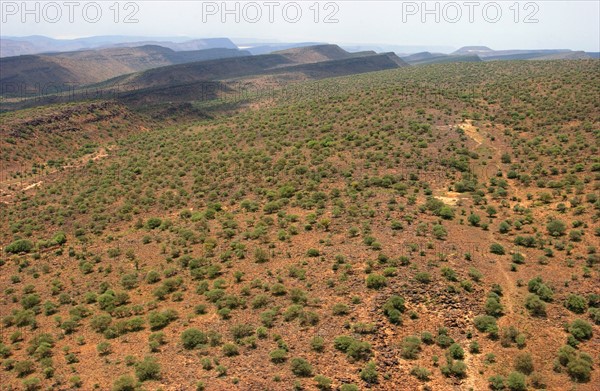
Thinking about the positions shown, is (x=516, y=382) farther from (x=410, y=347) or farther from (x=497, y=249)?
(x=497, y=249)

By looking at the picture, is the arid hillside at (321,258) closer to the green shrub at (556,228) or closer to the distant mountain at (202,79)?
the green shrub at (556,228)

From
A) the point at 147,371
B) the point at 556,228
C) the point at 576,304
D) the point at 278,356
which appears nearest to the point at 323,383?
the point at 278,356

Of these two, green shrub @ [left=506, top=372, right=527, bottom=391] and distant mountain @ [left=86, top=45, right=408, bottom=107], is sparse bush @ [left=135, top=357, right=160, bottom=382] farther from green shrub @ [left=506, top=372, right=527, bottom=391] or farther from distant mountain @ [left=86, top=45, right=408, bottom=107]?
distant mountain @ [left=86, top=45, right=408, bottom=107]

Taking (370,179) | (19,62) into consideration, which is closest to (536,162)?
(370,179)

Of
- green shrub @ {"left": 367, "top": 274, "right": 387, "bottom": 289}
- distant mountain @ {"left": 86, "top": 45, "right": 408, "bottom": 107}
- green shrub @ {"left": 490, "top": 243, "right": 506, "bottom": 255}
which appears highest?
distant mountain @ {"left": 86, "top": 45, "right": 408, "bottom": 107}

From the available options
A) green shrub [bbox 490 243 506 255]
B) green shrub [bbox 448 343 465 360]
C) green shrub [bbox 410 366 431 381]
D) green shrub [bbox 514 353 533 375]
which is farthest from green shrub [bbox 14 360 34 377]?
green shrub [bbox 490 243 506 255]

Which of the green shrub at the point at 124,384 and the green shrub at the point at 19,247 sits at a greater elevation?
the green shrub at the point at 19,247

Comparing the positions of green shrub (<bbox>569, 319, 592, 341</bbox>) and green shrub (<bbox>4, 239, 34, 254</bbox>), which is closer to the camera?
green shrub (<bbox>569, 319, 592, 341</bbox>)

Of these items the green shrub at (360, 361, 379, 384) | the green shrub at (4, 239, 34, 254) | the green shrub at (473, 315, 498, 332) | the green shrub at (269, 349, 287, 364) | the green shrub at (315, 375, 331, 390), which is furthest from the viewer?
the green shrub at (4, 239, 34, 254)

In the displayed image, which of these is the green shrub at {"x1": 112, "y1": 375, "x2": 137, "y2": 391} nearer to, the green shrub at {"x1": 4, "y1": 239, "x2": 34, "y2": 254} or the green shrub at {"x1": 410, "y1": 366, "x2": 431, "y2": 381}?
the green shrub at {"x1": 410, "y1": 366, "x2": 431, "y2": 381}

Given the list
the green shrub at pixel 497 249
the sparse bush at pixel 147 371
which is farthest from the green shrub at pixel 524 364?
the sparse bush at pixel 147 371

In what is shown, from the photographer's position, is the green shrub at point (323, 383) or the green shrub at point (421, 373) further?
the green shrub at point (421, 373)

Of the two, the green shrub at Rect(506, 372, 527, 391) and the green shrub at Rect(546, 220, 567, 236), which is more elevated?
the green shrub at Rect(546, 220, 567, 236)

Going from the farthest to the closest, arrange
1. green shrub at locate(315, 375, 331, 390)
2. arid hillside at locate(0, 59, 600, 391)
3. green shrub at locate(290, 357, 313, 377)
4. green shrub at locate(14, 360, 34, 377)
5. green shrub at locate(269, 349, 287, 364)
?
green shrub at locate(14, 360, 34, 377), arid hillside at locate(0, 59, 600, 391), green shrub at locate(269, 349, 287, 364), green shrub at locate(290, 357, 313, 377), green shrub at locate(315, 375, 331, 390)
